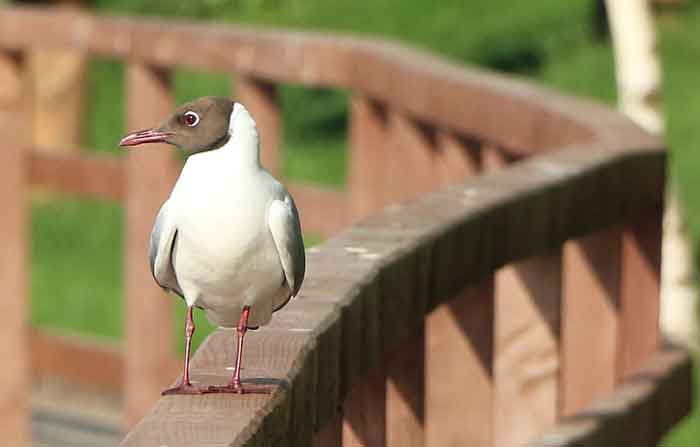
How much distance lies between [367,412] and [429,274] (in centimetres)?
27

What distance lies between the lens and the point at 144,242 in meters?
7.41

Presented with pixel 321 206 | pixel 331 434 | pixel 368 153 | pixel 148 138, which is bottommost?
pixel 321 206

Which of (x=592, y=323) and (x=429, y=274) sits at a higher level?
(x=429, y=274)

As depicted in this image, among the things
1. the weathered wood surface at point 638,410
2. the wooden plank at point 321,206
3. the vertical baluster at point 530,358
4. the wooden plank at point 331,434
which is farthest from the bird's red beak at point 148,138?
the wooden plank at point 321,206

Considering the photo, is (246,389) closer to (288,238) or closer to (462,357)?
(288,238)

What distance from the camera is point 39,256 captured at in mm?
14492

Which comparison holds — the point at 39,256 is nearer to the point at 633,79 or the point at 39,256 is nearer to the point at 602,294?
the point at 633,79

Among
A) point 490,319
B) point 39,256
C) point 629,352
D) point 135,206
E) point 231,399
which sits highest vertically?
point 231,399

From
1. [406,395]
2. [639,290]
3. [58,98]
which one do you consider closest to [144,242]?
[639,290]

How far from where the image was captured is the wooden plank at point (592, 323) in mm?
4301

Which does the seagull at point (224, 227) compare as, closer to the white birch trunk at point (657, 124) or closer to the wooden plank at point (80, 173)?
the wooden plank at point (80, 173)

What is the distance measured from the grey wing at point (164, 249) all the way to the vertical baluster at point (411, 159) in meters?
2.97

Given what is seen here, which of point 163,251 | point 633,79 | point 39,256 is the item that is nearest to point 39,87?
point 39,256

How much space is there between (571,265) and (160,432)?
7.74 ft
